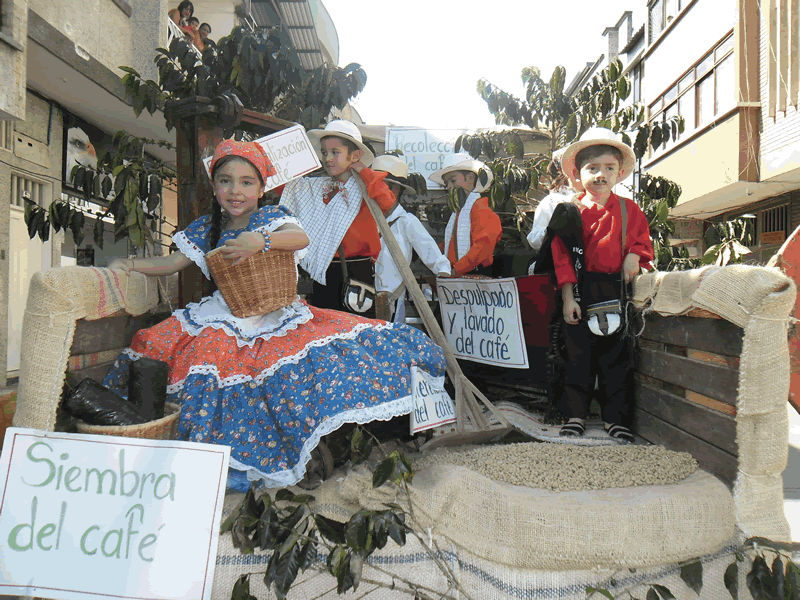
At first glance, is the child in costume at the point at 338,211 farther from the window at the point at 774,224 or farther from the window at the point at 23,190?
the window at the point at 774,224

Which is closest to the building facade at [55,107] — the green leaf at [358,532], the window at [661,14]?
the green leaf at [358,532]

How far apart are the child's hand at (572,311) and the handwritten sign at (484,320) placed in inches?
12.7

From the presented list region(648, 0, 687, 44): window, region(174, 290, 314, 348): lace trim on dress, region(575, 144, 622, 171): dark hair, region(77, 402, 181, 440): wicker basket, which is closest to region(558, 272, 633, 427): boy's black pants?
region(575, 144, 622, 171): dark hair

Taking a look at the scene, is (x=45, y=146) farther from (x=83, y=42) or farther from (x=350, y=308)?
(x=350, y=308)

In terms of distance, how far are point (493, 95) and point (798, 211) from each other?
754 centimetres

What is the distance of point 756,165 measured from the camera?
30.0 ft

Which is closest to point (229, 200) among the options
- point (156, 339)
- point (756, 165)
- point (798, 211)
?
point (156, 339)

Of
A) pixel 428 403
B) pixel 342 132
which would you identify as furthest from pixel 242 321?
pixel 342 132

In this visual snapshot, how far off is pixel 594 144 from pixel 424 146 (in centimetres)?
257

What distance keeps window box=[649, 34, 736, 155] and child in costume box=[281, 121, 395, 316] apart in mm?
8221

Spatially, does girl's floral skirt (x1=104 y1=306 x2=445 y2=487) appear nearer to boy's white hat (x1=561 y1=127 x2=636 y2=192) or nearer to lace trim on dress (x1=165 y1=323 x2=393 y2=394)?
lace trim on dress (x1=165 y1=323 x2=393 y2=394)

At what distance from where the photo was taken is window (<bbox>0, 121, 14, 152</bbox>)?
585cm

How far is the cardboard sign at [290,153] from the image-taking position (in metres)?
2.73

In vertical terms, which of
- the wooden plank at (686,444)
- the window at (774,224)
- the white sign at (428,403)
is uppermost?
the window at (774,224)
